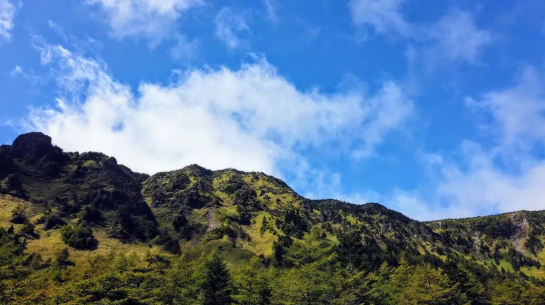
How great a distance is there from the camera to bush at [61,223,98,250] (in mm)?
143887

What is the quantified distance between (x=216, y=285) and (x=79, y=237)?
10923cm

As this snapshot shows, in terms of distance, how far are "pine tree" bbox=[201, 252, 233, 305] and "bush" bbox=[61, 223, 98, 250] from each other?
101067mm

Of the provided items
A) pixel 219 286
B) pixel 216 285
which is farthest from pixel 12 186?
pixel 219 286

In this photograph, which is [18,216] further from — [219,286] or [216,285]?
[219,286]

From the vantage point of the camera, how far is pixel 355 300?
179ft

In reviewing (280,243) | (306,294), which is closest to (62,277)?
(306,294)

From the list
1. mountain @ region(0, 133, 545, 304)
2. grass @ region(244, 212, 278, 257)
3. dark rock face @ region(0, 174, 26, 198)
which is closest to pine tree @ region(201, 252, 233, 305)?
mountain @ region(0, 133, 545, 304)

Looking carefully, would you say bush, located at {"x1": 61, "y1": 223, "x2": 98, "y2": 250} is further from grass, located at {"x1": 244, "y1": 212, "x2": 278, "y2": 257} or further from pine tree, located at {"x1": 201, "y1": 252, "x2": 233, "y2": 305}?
pine tree, located at {"x1": 201, "y1": 252, "x2": 233, "y2": 305}

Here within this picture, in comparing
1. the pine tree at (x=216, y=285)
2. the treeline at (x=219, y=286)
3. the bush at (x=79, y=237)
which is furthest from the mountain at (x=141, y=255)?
the pine tree at (x=216, y=285)

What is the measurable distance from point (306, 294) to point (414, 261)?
152m

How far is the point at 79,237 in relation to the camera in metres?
148

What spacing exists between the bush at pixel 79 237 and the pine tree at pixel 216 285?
101 meters

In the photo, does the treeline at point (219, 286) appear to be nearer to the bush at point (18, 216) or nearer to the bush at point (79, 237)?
the bush at point (79, 237)

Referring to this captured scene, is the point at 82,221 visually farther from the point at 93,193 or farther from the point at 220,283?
the point at 220,283
